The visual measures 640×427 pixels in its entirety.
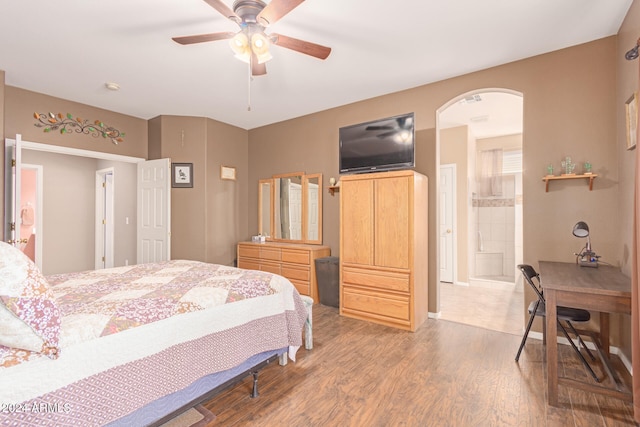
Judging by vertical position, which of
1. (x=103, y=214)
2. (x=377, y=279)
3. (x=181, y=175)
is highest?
(x=181, y=175)

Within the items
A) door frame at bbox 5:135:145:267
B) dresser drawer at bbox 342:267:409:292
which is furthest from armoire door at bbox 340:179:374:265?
door frame at bbox 5:135:145:267

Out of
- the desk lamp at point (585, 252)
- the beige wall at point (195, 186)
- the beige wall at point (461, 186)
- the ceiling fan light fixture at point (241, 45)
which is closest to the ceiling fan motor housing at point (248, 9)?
the ceiling fan light fixture at point (241, 45)

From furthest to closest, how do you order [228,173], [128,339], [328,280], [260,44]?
1. [228,173]
2. [328,280]
3. [260,44]
4. [128,339]

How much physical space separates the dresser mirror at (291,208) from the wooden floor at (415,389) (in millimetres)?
1992

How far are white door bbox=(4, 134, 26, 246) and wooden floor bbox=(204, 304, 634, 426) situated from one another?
3.18 metres

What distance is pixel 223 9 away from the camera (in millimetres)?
1945

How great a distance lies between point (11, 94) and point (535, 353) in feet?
20.2

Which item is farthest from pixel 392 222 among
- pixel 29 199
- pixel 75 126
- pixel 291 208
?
pixel 29 199

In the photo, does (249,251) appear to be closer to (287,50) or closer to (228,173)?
(228,173)

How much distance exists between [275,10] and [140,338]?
2.00 meters

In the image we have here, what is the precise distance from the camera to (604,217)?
2.69 m

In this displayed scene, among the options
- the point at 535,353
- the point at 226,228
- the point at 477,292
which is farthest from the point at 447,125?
the point at 226,228

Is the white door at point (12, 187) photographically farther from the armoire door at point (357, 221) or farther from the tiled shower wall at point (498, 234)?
the tiled shower wall at point (498, 234)

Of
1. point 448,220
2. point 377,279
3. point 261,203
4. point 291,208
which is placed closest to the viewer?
point 377,279
